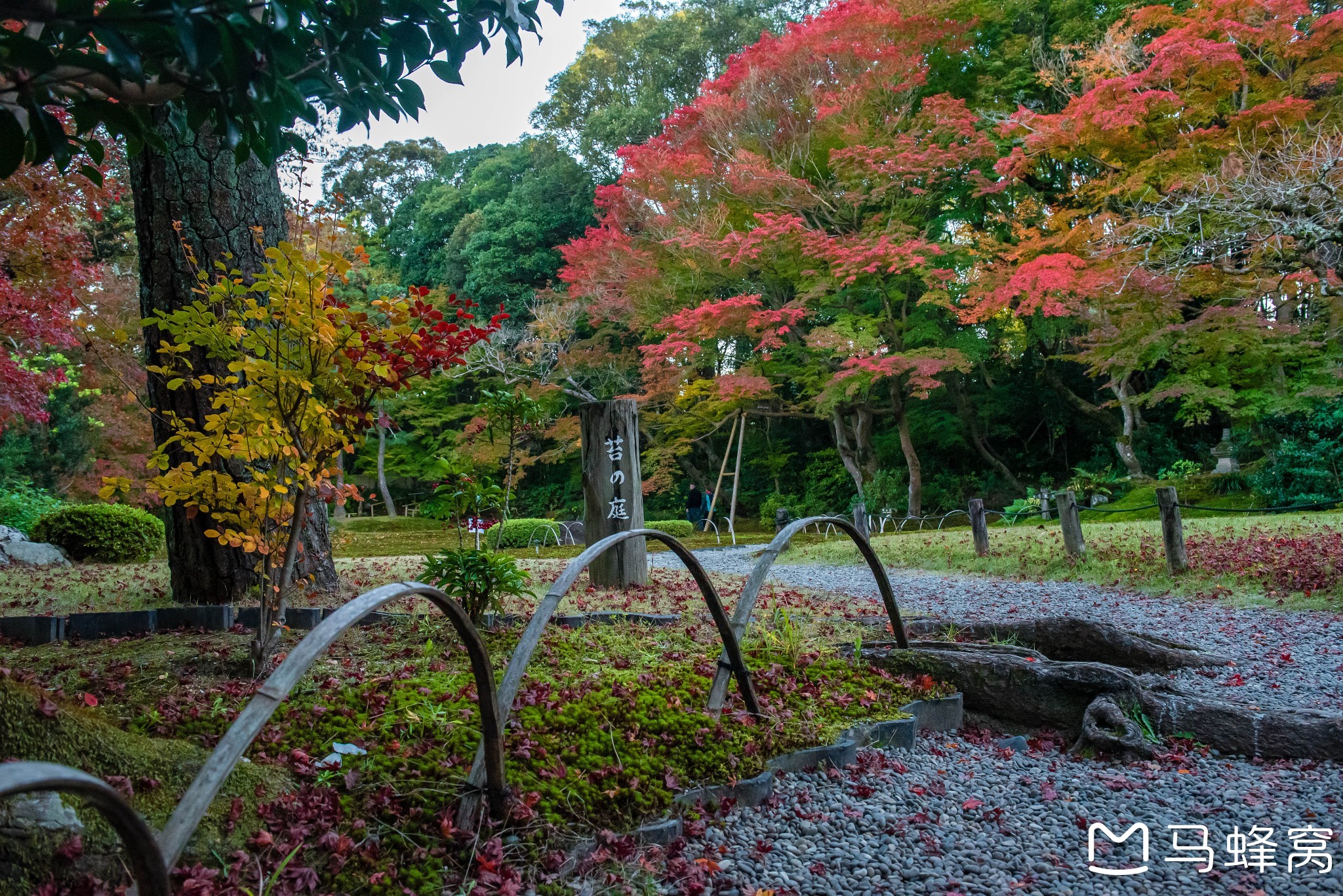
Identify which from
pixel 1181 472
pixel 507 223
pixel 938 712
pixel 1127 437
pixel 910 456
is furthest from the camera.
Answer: pixel 507 223

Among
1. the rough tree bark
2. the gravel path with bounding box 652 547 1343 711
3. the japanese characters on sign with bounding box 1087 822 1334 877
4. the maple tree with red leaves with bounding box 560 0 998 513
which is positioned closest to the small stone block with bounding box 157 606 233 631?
the japanese characters on sign with bounding box 1087 822 1334 877

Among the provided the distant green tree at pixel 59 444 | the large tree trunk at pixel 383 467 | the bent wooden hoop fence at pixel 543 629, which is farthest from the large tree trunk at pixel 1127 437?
the distant green tree at pixel 59 444

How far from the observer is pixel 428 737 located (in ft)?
7.86

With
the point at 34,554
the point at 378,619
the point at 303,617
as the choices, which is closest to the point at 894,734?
the point at 378,619

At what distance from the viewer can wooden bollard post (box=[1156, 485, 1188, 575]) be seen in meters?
6.65

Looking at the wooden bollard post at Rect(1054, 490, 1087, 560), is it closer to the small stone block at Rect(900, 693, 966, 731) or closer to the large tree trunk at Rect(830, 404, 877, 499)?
the small stone block at Rect(900, 693, 966, 731)

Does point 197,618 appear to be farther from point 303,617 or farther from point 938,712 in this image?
point 938,712

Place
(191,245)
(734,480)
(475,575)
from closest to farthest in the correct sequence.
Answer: (475,575)
(191,245)
(734,480)

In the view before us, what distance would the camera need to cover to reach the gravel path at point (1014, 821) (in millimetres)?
2084

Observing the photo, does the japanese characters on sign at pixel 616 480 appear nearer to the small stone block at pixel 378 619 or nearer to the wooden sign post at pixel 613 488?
the wooden sign post at pixel 613 488

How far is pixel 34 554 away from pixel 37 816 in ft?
28.5

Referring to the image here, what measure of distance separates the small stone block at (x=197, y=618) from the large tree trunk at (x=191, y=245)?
1.17 feet

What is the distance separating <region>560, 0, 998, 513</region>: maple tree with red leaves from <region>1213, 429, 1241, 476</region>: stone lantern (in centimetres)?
458

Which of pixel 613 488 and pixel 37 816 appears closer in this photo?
pixel 37 816
